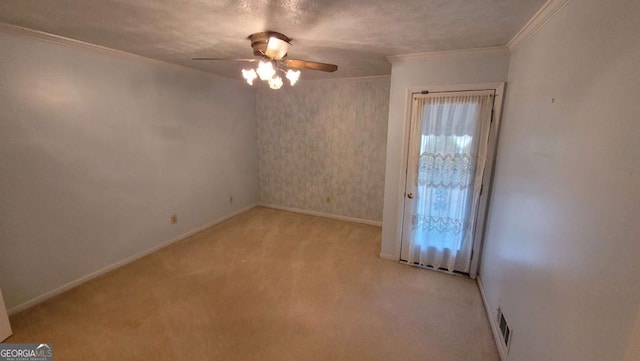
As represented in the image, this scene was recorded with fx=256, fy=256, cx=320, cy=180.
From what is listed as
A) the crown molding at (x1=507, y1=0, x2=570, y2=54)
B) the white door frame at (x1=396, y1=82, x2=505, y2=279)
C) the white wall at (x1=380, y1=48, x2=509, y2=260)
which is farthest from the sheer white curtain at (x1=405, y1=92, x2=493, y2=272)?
the crown molding at (x1=507, y1=0, x2=570, y2=54)

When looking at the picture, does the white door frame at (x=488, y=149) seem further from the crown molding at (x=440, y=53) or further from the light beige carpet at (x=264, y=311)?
the light beige carpet at (x=264, y=311)

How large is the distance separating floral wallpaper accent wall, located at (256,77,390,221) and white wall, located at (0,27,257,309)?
109cm

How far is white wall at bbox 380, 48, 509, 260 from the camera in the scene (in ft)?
7.64

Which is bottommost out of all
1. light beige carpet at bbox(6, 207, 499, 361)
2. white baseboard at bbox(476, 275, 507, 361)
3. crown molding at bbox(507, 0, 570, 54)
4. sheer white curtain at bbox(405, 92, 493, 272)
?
light beige carpet at bbox(6, 207, 499, 361)

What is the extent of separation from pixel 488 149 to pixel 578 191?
149 centimetres

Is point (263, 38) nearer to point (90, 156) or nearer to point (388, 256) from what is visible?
point (90, 156)

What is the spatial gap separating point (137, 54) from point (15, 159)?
1458mm

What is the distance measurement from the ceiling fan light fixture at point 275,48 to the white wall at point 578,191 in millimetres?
1669

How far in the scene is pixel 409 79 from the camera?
8.66 feet

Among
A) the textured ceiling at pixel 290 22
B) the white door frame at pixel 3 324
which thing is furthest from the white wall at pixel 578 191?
the white door frame at pixel 3 324

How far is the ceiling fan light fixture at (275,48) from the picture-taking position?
6.13 ft

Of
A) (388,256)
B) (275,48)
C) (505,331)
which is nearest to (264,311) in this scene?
(388,256)

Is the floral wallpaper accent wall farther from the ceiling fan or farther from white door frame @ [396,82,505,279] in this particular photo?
the ceiling fan

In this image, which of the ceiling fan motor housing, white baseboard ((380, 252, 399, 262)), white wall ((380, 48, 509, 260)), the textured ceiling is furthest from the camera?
white baseboard ((380, 252, 399, 262))
